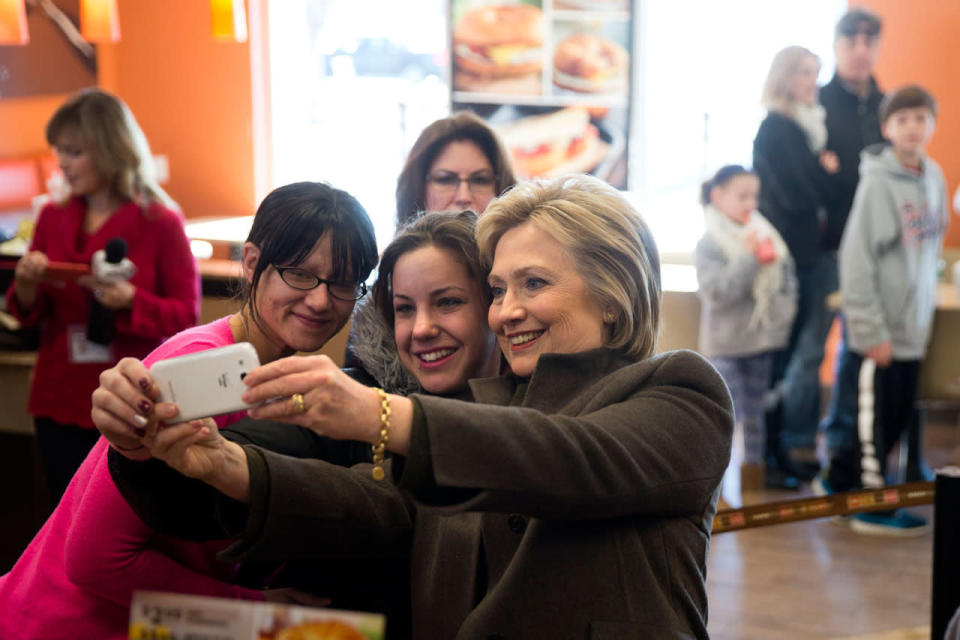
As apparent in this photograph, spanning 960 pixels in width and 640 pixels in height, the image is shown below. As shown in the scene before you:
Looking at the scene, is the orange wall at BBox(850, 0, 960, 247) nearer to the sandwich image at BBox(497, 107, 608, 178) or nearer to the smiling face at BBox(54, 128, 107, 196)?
the sandwich image at BBox(497, 107, 608, 178)

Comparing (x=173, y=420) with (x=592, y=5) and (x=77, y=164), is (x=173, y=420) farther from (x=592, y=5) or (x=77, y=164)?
(x=592, y=5)

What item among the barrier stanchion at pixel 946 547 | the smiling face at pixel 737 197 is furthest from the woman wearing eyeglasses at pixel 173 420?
the smiling face at pixel 737 197

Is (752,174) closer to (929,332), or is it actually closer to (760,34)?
(929,332)

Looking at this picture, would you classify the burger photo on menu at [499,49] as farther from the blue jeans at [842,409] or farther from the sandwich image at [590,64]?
the blue jeans at [842,409]

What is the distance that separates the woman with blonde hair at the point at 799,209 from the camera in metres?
4.95

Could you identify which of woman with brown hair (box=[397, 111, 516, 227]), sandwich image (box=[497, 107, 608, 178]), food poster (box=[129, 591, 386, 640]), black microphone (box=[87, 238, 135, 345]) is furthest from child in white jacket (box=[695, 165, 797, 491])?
food poster (box=[129, 591, 386, 640])

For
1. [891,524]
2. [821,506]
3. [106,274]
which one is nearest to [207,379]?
[821,506]

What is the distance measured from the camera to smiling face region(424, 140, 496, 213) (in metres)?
2.70

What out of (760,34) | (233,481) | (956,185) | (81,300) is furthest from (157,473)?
(760,34)

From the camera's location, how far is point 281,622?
3.06 feet

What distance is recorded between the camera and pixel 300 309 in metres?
1.67

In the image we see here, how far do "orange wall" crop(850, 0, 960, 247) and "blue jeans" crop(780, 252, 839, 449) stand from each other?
139cm

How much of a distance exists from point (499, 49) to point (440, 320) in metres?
5.66

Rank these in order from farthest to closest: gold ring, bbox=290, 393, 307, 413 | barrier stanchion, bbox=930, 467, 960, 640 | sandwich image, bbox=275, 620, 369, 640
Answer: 1. barrier stanchion, bbox=930, 467, 960, 640
2. gold ring, bbox=290, 393, 307, 413
3. sandwich image, bbox=275, 620, 369, 640
